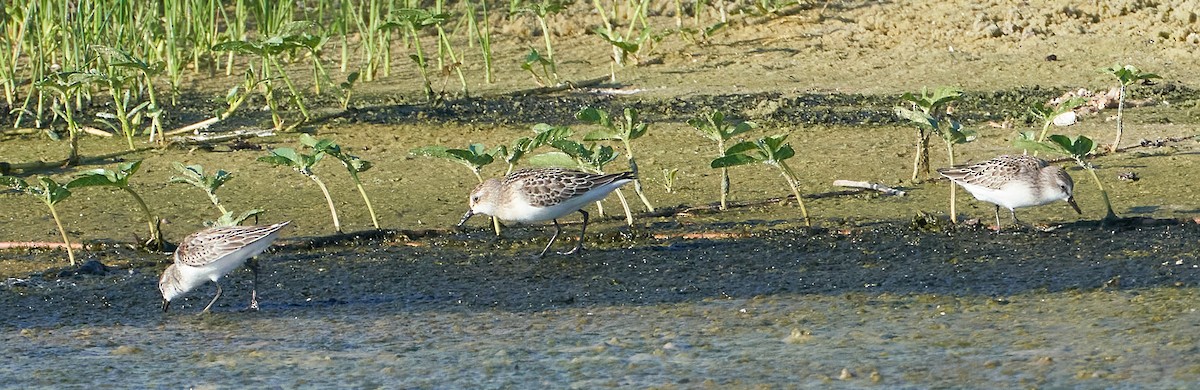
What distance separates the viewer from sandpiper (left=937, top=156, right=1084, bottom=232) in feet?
23.4

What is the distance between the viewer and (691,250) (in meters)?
7.18

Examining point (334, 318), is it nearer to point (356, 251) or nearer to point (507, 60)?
point (356, 251)

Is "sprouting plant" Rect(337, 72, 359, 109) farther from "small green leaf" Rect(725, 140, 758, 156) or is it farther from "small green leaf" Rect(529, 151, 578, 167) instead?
"small green leaf" Rect(725, 140, 758, 156)

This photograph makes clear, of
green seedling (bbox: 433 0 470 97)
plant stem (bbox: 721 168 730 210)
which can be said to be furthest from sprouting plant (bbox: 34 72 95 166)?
plant stem (bbox: 721 168 730 210)

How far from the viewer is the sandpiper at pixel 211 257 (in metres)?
6.24

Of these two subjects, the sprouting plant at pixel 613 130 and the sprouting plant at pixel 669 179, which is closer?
the sprouting plant at pixel 613 130

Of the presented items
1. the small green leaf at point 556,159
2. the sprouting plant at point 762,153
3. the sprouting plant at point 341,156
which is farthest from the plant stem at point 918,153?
the sprouting plant at point 341,156

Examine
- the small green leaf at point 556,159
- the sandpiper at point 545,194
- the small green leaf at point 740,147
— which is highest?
the small green leaf at point 740,147

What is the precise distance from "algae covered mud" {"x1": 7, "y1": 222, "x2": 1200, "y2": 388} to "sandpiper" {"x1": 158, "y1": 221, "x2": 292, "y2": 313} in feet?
0.41

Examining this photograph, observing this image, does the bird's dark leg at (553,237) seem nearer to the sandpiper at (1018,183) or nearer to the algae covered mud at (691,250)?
the algae covered mud at (691,250)

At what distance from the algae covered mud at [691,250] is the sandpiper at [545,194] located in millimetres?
202

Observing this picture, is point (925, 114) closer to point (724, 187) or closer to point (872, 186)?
point (872, 186)

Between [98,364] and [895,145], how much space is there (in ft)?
17.3

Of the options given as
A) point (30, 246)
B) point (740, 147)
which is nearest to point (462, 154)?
point (740, 147)
